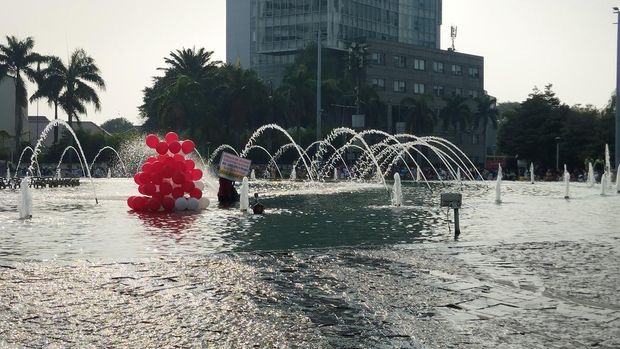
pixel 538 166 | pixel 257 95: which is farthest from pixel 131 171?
pixel 538 166

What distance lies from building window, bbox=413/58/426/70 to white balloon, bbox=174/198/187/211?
325 feet

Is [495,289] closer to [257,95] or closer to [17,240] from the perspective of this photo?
[17,240]

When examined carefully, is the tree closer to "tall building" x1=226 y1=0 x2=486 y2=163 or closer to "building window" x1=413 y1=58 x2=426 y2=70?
"tall building" x1=226 y1=0 x2=486 y2=163

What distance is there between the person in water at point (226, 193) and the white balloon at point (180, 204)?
3.01 meters

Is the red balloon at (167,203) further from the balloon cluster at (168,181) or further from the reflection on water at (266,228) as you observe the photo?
the reflection on water at (266,228)

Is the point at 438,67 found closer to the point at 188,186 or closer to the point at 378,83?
the point at 378,83

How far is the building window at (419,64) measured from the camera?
118938mm

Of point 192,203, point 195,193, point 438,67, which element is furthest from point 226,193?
point 438,67

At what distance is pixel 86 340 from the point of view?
7.01 m

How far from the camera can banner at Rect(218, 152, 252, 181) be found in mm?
24194

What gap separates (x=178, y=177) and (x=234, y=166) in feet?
6.83

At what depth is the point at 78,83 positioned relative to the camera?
247ft

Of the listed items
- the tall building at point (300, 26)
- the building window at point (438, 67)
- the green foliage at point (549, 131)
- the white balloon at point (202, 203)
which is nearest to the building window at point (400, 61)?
the tall building at point (300, 26)

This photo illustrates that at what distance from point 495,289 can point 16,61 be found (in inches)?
2804
